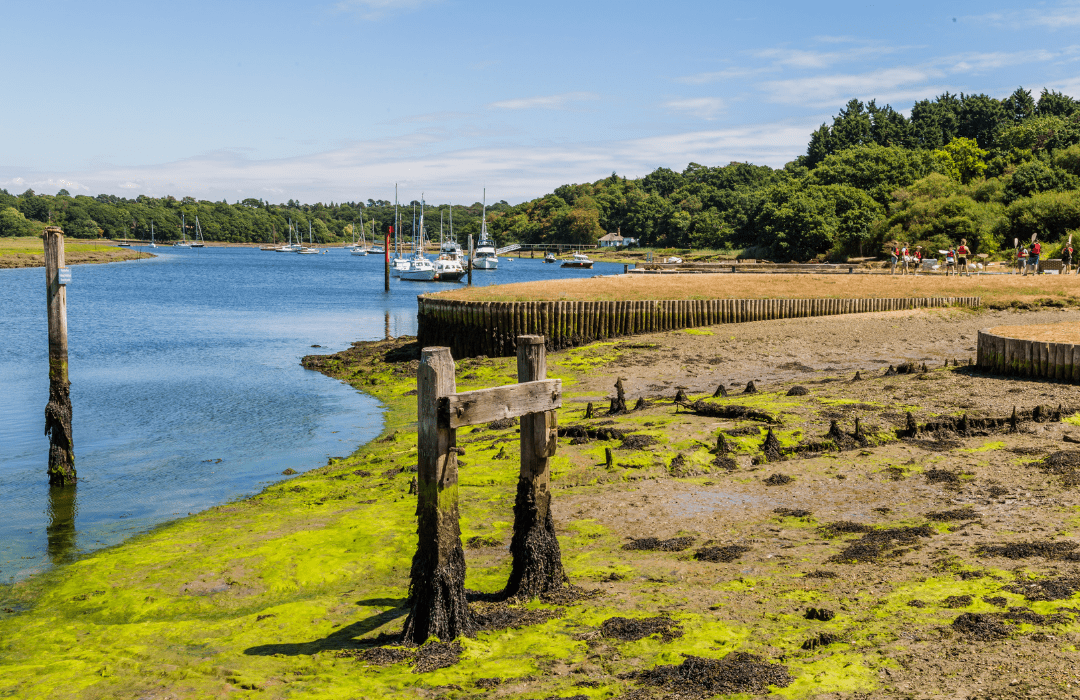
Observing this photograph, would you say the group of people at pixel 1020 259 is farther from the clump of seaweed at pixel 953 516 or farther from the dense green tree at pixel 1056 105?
the dense green tree at pixel 1056 105

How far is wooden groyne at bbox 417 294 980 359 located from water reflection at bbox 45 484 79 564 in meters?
15.7

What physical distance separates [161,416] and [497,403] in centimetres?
1911

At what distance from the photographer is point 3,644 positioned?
31.3 feet

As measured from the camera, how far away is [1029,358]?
18.1 metres

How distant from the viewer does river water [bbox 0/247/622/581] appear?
1555 cm

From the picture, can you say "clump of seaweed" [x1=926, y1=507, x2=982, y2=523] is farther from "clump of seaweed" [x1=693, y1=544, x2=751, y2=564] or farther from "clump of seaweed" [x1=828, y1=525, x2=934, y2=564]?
"clump of seaweed" [x1=693, y1=544, x2=751, y2=564]

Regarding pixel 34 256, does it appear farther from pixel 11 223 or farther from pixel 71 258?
pixel 11 223

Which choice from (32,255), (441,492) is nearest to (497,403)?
(441,492)

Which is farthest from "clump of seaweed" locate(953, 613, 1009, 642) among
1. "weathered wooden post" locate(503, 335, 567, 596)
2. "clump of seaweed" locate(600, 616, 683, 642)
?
"weathered wooden post" locate(503, 335, 567, 596)

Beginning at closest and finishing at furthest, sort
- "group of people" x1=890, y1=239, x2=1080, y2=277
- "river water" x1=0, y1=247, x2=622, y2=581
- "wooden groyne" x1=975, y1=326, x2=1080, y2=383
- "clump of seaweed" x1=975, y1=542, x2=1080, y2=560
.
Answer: "clump of seaweed" x1=975, y1=542, x2=1080, y2=560 < "river water" x1=0, y1=247, x2=622, y2=581 < "wooden groyne" x1=975, y1=326, x2=1080, y2=383 < "group of people" x1=890, y1=239, x2=1080, y2=277

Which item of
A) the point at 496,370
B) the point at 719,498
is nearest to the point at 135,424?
the point at 496,370

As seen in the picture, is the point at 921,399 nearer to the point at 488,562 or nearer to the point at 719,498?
the point at 719,498

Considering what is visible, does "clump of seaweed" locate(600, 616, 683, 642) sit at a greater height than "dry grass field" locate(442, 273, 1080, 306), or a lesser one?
lesser

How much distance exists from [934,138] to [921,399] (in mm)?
150507
